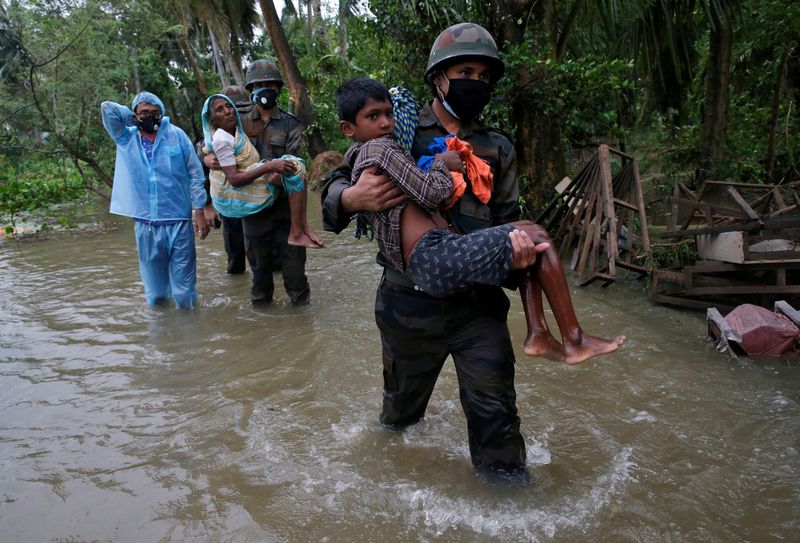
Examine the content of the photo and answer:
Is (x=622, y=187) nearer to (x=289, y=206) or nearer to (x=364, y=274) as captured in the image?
(x=364, y=274)

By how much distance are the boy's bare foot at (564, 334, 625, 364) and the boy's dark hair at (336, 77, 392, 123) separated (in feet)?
3.87

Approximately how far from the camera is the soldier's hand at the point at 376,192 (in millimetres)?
2164

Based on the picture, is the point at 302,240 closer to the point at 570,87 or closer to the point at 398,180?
the point at 398,180

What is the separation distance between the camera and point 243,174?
4695 mm

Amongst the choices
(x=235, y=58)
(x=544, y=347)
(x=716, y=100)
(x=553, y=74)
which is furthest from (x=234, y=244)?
(x=235, y=58)

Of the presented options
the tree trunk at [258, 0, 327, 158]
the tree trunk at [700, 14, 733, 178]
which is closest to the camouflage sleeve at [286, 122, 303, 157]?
the tree trunk at [700, 14, 733, 178]

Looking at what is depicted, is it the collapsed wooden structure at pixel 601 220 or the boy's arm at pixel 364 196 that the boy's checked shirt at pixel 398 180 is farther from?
the collapsed wooden structure at pixel 601 220

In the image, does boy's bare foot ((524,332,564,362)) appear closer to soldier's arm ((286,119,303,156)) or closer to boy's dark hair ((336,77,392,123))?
boy's dark hair ((336,77,392,123))

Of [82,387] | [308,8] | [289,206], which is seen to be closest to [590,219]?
[289,206]

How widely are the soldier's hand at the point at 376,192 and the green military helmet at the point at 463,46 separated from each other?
0.57 metres

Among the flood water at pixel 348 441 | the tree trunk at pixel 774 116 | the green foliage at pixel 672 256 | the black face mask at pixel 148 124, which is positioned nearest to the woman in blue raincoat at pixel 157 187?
the black face mask at pixel 148 124

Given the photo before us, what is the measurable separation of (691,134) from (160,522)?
11017mm

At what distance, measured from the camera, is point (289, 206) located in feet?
16.9

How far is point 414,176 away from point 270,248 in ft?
10.9
